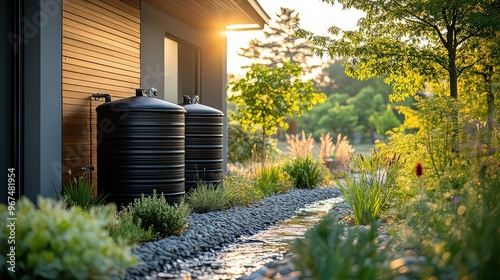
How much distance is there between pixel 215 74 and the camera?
11758 millimetres

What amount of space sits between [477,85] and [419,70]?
41.6 inches

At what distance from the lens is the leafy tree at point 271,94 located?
41.7 ft

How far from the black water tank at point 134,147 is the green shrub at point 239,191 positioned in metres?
1.34

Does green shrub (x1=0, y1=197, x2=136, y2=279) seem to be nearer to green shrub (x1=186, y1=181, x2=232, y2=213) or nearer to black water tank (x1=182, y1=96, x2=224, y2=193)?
green shrub (x1=186, y1=181, x2=232, y2=213)

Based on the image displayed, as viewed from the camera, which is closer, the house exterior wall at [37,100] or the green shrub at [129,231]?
the green shrub at [129,231]

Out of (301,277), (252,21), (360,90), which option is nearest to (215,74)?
(252,21)

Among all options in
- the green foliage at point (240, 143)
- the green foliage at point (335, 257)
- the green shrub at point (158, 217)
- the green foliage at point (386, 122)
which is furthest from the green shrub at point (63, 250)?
the green foliage at point (386, 122)

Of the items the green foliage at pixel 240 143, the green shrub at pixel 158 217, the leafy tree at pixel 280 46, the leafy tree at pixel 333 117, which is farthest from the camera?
the leafy tree at pixel 333 117

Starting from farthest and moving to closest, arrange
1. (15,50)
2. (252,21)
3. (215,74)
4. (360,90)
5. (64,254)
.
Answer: (360,90) → (215,74) → (252,21) → (15,50) → (64,254)

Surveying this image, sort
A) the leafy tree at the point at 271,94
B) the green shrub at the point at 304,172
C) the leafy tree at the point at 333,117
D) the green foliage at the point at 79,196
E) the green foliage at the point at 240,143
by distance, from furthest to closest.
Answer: the leafy tree at the point at 333,117 → the green foliage at the point at 240,143 → the leafy tree at the point at 271,94 → the green shrub at the point at 304,172 → the green foliage at the point at 79,196

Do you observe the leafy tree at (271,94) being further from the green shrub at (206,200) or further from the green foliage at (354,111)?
the green foliage at (354,111)

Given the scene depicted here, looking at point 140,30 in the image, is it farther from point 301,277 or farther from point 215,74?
point 301,277

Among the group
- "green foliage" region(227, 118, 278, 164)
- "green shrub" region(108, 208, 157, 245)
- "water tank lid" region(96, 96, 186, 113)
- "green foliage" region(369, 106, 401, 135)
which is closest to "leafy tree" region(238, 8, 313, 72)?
"green foliage" region(369, 106, 401, 135)

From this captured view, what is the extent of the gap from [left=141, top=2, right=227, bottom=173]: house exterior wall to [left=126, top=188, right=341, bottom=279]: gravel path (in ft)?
8.50
